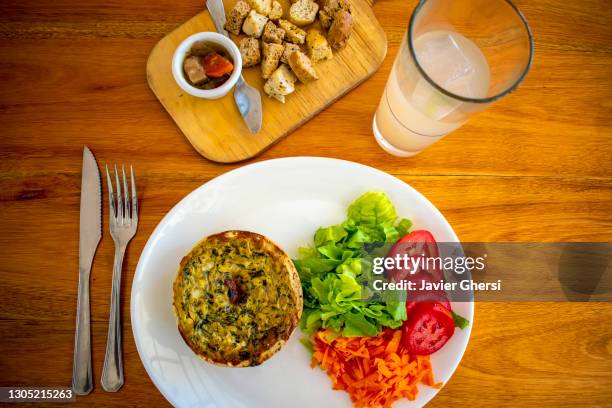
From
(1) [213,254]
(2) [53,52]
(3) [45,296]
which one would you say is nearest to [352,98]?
(1) [213,254]

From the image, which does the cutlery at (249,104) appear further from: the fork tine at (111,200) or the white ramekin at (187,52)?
the fork tine at (111,200)

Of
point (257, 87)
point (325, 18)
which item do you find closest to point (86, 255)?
point (257, 87)

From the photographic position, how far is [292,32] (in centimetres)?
165

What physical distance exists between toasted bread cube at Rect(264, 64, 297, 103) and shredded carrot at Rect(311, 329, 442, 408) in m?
0.84

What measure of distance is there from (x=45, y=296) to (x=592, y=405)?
1.96 metres

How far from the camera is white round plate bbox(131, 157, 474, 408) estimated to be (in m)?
1.46

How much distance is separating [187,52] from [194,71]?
7 cm

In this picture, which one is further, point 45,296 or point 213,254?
point 45,296

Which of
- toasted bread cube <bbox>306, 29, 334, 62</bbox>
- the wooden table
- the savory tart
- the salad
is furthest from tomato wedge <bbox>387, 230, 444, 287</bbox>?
toasted bread cube <bbox>306, 29, 334, 62</bbox>

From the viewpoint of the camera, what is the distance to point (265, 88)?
5.36ft

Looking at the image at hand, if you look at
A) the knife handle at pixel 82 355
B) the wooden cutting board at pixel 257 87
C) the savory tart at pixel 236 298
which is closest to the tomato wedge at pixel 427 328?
the savory tart at pixel 236 298

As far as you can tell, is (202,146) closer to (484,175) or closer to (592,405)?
(484,175)

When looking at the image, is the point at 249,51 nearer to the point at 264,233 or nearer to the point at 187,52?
the point at 187,52

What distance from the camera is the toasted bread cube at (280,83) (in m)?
1.59
